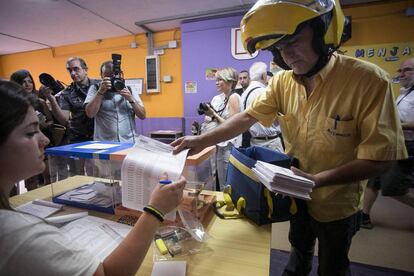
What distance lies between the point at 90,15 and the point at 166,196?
376 centimetres

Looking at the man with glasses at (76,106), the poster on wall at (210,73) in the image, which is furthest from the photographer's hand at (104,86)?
the poster on wall at (210,73)

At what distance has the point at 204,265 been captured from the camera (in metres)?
0.71

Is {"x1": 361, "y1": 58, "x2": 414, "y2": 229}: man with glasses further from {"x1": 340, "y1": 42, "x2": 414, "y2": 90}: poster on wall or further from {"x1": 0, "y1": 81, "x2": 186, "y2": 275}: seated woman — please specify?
{"x1": 0, "y1": 81, "x2": 186, "y2": 275}: seated woman

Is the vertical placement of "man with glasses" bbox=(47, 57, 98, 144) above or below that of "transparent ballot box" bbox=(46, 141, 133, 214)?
above

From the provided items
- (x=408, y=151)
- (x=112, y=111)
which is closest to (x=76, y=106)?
(x=112, y=111)

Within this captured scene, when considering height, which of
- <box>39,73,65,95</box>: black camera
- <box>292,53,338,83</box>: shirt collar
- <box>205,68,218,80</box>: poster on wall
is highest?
<box>205,68,218,80</box>: poster on wall

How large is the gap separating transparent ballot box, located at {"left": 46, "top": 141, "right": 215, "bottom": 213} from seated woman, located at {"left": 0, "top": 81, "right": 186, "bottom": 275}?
16.0 inches

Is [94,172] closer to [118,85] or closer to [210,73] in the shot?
[118,85]

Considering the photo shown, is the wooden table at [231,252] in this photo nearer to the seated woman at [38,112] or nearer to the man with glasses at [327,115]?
the man with glasses at [327,115]

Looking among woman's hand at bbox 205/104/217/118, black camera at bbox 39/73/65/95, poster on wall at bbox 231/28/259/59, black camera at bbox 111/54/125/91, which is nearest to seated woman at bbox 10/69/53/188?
black camera at bbox 39/73/65/95

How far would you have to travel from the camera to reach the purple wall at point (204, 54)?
3.57 meters

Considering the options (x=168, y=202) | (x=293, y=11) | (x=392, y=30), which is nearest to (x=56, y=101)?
(x=168, y=202)

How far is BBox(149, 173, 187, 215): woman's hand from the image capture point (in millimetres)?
633

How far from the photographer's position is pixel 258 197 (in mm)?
869
